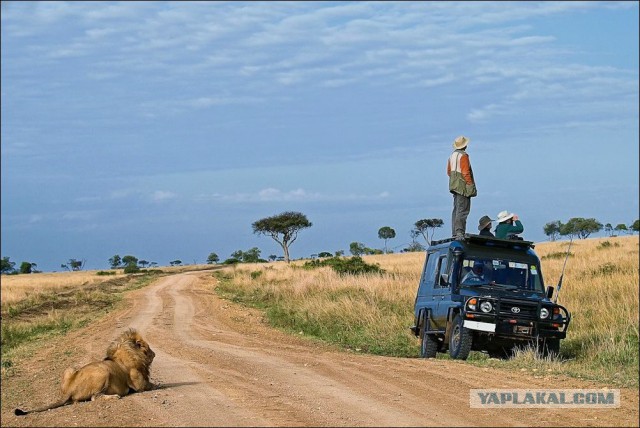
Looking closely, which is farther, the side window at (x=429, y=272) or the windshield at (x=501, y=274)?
the side window at (x=429, y=272)

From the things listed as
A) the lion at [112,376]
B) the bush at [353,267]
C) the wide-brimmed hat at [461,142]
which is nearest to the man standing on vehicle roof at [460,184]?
the wide-brimmed hat at [461,142]

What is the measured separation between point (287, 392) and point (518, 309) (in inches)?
185

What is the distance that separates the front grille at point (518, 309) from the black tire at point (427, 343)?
2025 mm

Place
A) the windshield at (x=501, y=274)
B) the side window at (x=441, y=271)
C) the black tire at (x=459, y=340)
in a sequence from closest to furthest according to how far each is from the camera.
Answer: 1. the black tire at (x=459, y=340)
2. the windshield at (x=501, y=274)
3. the side window at (x=441, y=271)

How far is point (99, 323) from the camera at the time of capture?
27.2 m

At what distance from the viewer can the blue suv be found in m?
14.2

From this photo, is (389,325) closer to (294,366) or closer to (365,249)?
(294,366)

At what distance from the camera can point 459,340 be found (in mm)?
14586

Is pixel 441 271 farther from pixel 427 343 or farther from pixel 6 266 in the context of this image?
pixel 6 266

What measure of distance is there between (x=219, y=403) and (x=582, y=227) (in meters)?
73.0

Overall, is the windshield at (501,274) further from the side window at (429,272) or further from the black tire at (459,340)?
→ the side window at (429,272)

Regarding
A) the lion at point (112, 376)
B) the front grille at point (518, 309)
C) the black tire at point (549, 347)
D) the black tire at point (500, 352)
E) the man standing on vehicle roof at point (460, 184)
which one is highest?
the man standing on vehicle roof at point (460, 184)

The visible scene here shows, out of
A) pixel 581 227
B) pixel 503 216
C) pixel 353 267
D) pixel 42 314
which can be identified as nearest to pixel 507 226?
pixel 503 216

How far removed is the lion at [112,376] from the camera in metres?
10.9
